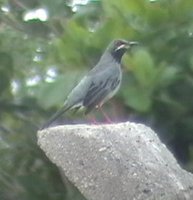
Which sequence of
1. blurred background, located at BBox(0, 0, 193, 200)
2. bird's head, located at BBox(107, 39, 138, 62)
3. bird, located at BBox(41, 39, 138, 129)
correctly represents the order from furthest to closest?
blurred background, located at BBox(0, 0, 193, 200)
bird's head, located at BBox(107, 39, 138, 62)
bird, located at BBox(41, 39, 138, 129)

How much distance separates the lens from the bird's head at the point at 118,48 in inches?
264

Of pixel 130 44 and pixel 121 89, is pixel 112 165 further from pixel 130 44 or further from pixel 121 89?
pixel 121 89

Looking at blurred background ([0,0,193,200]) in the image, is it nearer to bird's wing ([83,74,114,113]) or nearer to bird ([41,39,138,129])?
bird ([41,39,138,129])

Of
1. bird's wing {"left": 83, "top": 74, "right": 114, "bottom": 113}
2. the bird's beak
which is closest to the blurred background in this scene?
the bird's beak

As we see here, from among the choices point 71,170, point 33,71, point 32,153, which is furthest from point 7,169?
point 71,170

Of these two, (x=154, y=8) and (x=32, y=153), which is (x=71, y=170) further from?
(x=32, y=153)

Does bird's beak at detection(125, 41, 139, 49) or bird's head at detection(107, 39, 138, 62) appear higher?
bird's head at detection(107, 39, 138, 62)

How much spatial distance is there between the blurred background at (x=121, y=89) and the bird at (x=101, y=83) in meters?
0.23

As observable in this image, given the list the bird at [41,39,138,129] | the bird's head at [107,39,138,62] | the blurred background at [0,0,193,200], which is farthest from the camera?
the blurred background at [0,0,193,200]

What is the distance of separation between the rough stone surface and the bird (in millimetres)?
1507

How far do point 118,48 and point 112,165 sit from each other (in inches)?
88.5

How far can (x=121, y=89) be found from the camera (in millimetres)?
7164

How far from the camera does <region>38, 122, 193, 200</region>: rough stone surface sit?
449cm

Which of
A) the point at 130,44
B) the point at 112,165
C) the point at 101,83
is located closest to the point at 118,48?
the point at 130,44
